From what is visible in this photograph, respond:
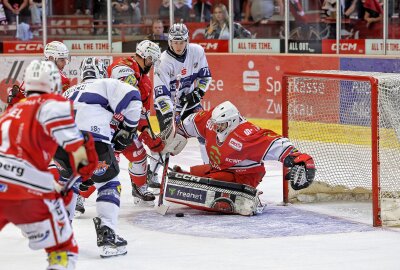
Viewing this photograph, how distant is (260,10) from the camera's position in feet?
36.3

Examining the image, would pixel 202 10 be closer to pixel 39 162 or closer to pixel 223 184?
pixel 223 184

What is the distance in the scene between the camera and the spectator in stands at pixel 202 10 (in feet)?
37.7

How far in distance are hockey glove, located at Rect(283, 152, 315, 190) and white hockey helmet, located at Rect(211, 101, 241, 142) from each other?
42 centimetres

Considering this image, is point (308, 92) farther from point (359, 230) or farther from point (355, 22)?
point (355, 22)

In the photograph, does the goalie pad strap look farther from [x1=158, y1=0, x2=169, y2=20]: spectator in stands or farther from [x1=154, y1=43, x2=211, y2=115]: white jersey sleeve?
[x1=158, y1=0, x2=169, y2=20]: spectator in stands

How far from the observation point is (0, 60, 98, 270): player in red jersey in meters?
4.20

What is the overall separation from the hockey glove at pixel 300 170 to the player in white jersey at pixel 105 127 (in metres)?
1.16

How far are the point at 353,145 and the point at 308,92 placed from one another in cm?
49

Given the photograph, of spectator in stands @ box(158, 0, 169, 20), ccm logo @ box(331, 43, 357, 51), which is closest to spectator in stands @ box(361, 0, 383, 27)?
ccm logo @ box(331, 43, 357, 51)

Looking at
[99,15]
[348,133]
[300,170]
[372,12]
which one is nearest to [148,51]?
[300,170]

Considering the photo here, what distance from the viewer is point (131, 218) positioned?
682 cm

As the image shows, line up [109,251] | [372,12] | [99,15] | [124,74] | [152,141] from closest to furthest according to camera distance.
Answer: [109,251]
[152,141]
[124,74]
[372,12]
[99,15]

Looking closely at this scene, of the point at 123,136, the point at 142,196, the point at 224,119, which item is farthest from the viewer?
the point at 142,196

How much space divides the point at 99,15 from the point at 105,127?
21.0 ft
